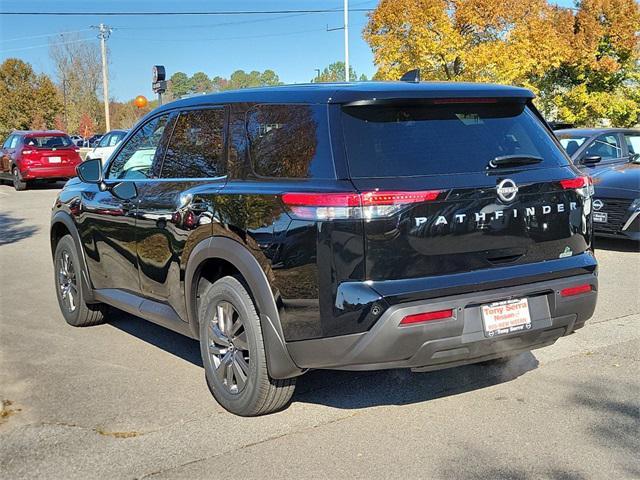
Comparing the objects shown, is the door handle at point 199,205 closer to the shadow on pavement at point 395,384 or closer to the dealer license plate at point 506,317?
the shadow on pavement at point 395,384

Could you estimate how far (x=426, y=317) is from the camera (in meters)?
3.28

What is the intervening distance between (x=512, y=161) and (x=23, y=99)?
5498cm

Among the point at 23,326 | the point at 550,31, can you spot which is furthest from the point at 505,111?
the point at 550,31

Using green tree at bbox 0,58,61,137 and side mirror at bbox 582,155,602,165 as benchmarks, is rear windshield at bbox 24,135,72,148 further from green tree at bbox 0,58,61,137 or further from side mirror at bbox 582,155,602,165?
green tree at bbox 0,58,61,137

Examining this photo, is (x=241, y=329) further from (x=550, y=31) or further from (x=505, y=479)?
(x=550, y=31)

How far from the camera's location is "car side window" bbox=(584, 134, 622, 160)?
10219 mm

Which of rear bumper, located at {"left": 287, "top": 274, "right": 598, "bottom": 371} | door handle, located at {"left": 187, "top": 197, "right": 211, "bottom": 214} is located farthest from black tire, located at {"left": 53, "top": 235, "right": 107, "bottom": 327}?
rear bumper, located at {"left": 287, "top": 274, "right": 598, "bottom": 371}

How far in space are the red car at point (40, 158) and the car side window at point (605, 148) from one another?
1458 centimetres

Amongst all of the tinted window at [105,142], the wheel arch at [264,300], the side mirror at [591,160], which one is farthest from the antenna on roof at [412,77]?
the tinted window at [105,142]

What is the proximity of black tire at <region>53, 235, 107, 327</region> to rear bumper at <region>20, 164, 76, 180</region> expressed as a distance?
14.6 m

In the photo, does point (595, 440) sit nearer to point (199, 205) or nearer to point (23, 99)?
point (199, 205)

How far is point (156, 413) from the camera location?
4.04 metres

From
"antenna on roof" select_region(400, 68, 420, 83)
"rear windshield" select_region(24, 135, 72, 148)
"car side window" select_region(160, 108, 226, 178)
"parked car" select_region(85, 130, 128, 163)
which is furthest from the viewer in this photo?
"parked car" select_region(85, 130, 128, 163)

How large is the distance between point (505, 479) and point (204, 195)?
2237mm
